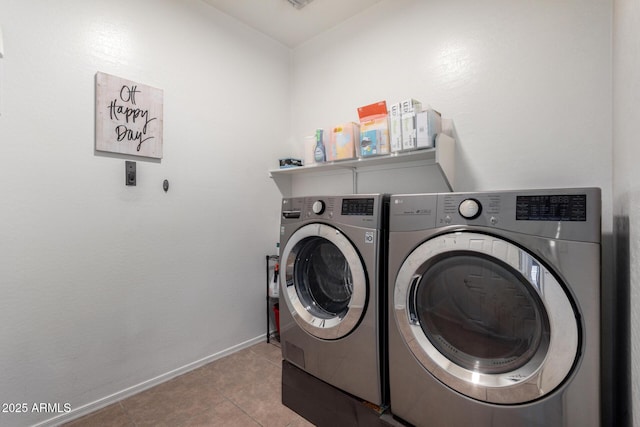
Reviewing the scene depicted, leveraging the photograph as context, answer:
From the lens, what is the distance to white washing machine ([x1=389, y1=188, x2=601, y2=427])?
88cm

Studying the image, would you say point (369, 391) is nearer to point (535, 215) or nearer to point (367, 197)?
point (367, 197)

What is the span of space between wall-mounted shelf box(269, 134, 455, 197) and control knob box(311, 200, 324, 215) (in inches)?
20.0

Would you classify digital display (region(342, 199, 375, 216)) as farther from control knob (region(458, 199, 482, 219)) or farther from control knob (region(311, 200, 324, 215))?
control knob (region(458, 199, 482, 219))

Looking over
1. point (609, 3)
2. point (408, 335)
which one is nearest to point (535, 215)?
point (408, 335)

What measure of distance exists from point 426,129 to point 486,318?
3.21ft

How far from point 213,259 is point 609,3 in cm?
258

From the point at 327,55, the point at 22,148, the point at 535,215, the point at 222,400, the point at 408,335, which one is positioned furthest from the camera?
the point at 327,55

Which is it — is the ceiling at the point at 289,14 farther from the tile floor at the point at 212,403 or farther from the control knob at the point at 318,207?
the tile floor at the point at 212,403

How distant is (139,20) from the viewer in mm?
1786

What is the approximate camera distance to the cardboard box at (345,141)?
191cm

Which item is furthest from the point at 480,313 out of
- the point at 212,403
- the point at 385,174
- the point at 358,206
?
the point at 212,403

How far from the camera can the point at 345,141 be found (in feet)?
6.35

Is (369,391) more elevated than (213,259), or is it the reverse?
(213,259)

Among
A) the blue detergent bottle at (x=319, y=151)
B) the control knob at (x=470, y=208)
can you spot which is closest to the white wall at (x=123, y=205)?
the blue detergent bottle at (x=319, y=151)
